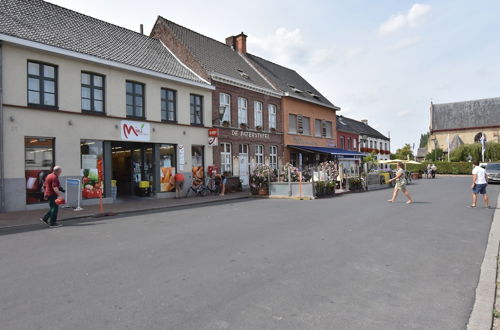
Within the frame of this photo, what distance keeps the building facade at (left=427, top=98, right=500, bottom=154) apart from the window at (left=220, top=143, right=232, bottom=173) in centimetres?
5405

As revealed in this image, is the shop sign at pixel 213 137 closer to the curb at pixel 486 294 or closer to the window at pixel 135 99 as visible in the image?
the window at pixel 135 99

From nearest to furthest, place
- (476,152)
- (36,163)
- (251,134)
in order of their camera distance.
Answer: (36,163), (251,134), (476,152)

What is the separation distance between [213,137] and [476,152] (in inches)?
1866

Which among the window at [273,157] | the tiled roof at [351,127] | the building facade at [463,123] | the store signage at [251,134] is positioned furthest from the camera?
the building facade at [463,123]

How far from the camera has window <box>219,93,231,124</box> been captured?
70.2 ft

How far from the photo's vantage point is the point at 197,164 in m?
19.6

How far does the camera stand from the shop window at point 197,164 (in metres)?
19.1

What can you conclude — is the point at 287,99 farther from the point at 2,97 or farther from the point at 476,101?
the point at 476,101

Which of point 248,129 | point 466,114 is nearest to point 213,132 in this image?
point 248,129

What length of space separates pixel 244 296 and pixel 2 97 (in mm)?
12256

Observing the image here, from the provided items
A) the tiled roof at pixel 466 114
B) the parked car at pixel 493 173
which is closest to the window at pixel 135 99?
the parked car at pixel 493 173

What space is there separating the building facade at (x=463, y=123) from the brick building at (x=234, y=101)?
49565 millimetres

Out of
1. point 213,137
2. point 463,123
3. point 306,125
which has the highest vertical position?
point 463,123

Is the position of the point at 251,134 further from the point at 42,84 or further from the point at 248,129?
the point at 42,84
